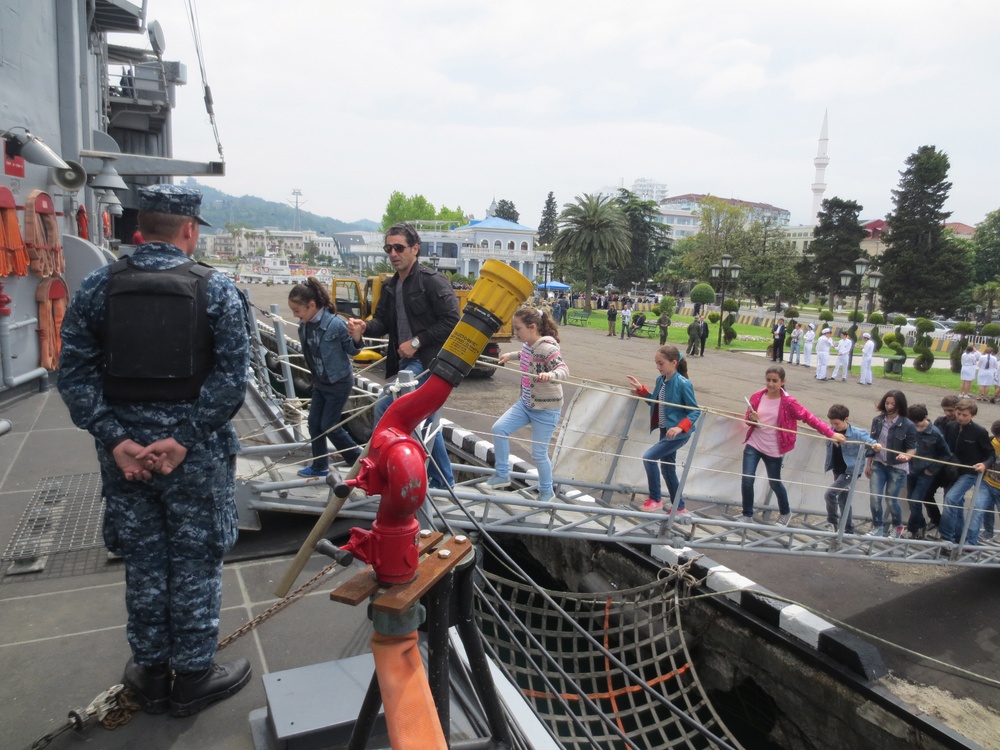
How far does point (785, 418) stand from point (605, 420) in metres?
1.76

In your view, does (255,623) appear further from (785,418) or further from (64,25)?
(64,25)

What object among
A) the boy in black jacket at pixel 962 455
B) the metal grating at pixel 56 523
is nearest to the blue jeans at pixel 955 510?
the boy in black jacket at pixel 962 455

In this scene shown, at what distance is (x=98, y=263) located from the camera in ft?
29.8

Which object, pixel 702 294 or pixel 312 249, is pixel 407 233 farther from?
pixel 312 249

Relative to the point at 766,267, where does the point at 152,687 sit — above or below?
below

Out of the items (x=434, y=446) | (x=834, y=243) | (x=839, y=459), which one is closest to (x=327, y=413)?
(x=434, y=446)

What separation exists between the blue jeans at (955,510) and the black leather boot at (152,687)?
6.57 metres

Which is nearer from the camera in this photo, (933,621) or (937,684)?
(937,684)

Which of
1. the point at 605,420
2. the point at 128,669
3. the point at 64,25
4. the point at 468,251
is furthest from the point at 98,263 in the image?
the point at 468,251

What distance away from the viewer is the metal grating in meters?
3.86

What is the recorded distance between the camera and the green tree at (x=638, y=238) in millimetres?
69312

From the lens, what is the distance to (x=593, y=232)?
152ft

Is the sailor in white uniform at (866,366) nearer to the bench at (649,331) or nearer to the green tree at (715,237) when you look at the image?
the bench at (649,331)

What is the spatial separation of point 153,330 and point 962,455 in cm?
729
